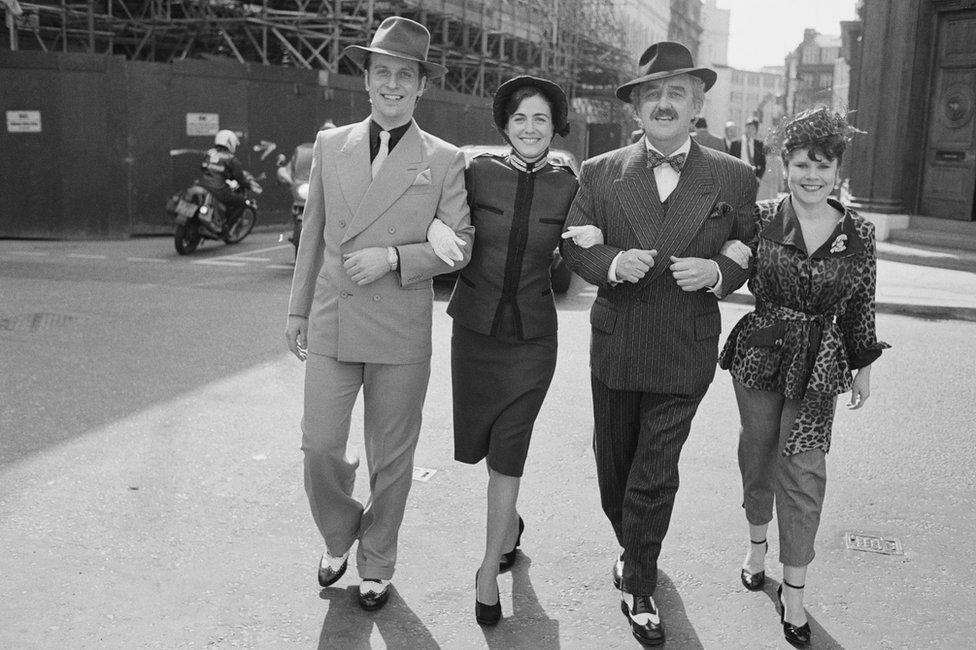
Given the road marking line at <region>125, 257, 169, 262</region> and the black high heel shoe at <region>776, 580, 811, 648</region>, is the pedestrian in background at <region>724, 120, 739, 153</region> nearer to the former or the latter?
the road marking line at <region>125, 257, 169, 262</region>

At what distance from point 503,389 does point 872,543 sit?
1829 millimetres

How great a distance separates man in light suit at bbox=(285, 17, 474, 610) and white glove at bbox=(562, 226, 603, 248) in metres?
0.37

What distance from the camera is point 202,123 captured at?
54.4ft

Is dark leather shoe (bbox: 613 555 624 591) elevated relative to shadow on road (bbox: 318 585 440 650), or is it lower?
elevated

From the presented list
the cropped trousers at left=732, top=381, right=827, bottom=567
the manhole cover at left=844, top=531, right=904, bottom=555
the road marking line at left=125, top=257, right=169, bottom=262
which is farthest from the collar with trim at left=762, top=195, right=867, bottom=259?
the road marking line at left=125, top=257, right=169, bottom=262

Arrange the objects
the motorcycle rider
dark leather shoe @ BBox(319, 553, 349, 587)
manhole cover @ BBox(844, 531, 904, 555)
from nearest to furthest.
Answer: dark leather shoe @ BBox(319, 553, 349, 587) → manhole cover @ BBox(844, 531, 904, 555) → the motorcycle rider

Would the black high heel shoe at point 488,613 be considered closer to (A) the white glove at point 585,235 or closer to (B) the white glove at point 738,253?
(A) the white glove at point 585,235

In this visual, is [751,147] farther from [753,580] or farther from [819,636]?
Result: [819,636]

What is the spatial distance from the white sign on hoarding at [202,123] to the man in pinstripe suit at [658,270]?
13900 millimetres

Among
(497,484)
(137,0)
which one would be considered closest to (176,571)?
(497,484)

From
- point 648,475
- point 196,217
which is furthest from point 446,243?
point 196,217

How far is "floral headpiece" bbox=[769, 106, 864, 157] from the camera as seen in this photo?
3.54m

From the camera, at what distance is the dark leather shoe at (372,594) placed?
3650 millimetres

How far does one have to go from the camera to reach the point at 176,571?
12.9 feet
